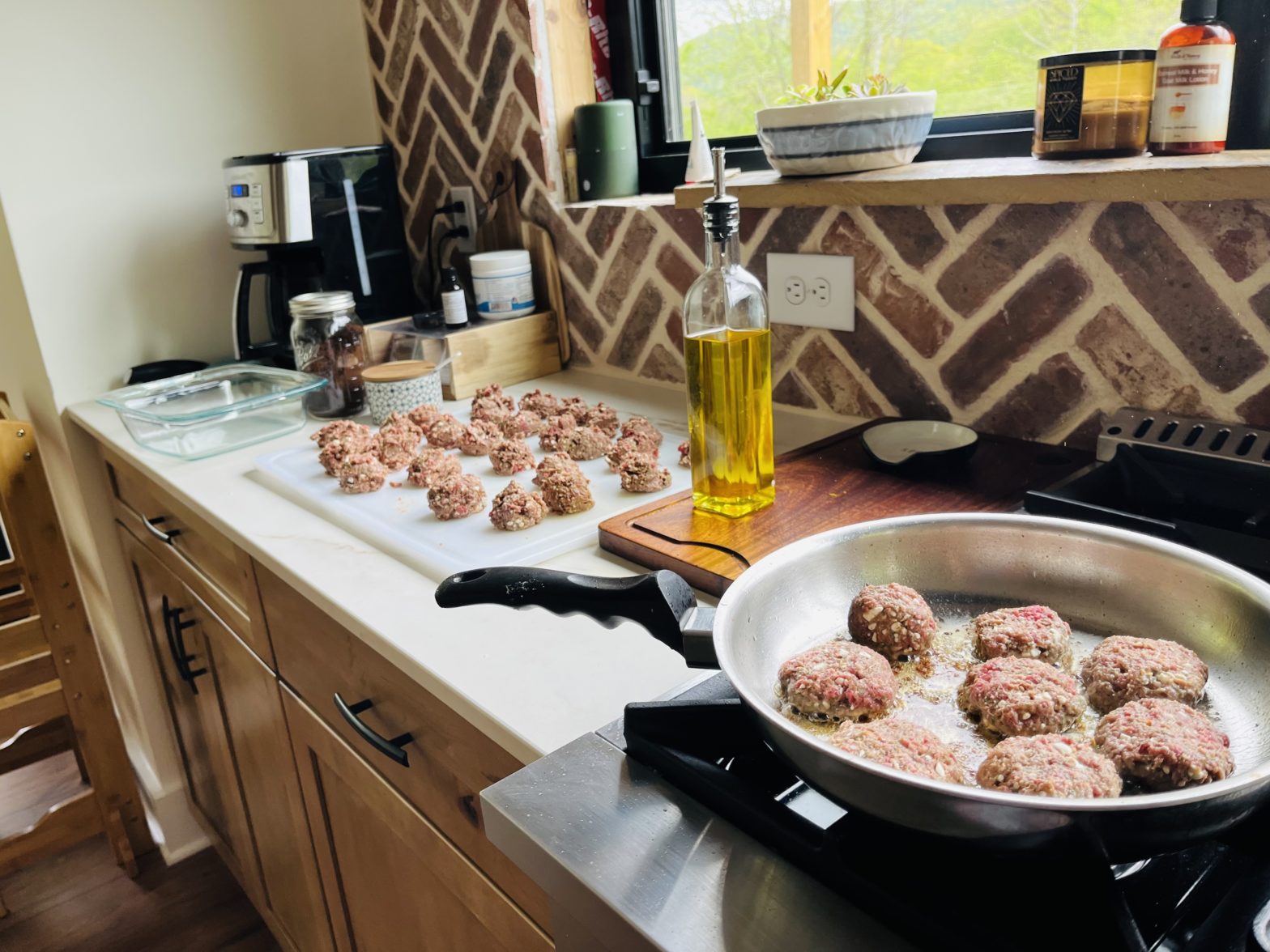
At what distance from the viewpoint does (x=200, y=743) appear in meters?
1.64

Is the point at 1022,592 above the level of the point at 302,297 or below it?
below

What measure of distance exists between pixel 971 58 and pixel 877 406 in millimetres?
425

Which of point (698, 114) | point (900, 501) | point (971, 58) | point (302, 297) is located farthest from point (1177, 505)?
point (302, 297)

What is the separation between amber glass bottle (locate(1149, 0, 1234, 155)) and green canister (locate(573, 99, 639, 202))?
846 millimetres

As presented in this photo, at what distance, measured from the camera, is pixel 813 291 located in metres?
1.19

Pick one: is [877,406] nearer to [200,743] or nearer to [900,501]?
[900,501]

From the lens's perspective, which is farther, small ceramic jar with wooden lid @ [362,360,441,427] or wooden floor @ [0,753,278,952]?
wooden floor @ [0,753,278,952]

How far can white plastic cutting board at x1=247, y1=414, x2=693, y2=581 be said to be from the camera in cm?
92

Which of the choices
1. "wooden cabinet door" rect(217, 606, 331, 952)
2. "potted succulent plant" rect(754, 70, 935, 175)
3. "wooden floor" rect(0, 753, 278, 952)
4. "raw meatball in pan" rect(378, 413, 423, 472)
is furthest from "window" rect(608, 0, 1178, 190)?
"wooden floor" rect(0, 753, 278, 952)

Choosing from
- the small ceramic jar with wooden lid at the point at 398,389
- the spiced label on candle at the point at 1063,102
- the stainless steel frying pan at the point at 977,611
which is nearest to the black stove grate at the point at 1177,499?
the stainless steel frying pan at the point at 977,611

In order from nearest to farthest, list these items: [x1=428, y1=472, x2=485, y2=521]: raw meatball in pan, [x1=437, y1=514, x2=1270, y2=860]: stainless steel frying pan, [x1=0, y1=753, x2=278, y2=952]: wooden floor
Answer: [x1=437, y1=514, x2=1270, y2=860]: stainless steel frying pan
[x1=428, y1=472, x2=485, y2=521]: raw meatball in pan
[x1=0, y1=753, x2=278, y2=952]: wooden floor

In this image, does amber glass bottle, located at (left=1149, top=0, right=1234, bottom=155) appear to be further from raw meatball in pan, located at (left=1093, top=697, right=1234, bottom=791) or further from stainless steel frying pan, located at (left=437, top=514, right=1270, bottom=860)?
raw meatball in pan, located at (left=1093, top=697, right=1234, bottom=791)

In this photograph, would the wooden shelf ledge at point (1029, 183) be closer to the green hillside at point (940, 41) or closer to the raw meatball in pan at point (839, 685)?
the green hillside at point (940, 41)

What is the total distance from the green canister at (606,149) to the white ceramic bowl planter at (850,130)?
1.67 ft
